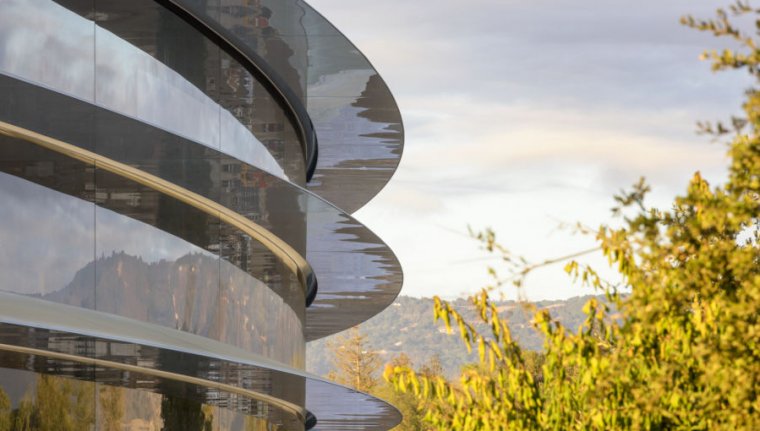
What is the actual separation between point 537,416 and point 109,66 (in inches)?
336

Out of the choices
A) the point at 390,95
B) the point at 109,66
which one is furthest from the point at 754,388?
the point at 390,95

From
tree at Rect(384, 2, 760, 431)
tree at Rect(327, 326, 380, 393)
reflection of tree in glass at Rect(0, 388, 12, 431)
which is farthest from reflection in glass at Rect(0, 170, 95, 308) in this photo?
tree at Rect(327, 326, 380, 393)

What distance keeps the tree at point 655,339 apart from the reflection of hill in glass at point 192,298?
20.2 ft

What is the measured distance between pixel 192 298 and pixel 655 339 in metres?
9.73

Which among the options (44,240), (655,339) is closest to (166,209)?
(44,240)

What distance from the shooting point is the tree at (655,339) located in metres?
7.51

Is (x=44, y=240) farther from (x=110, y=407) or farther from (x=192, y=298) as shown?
(x=192, y=298)

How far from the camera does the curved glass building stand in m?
13.2

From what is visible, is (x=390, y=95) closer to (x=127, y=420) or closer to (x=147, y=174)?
(x=147, y=174)

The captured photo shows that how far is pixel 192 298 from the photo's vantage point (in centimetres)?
1748

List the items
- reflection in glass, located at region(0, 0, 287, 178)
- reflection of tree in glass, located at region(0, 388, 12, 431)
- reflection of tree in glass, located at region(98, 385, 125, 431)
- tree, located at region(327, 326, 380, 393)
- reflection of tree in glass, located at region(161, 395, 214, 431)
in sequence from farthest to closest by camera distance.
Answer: tree, located at region(327, 326, 380, 393), reflection of tree in glass, located at region(161, 395, 214, 431), reflection of tree in glass, located at region(98, 385, 125, 431), reflection in glass, located at region(0, 0, 287, 178), reflection of tree in glass, located at region(0, 388, 12, 431)

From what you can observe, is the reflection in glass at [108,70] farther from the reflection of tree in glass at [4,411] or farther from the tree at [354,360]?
the tree at [354,360]

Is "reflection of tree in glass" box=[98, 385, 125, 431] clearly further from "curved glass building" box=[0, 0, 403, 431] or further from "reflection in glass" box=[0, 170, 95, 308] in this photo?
"reflection in glass" box=[0, 170, 95, 308]

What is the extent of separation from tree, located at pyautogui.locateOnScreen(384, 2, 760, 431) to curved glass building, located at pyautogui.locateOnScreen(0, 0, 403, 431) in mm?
4562
